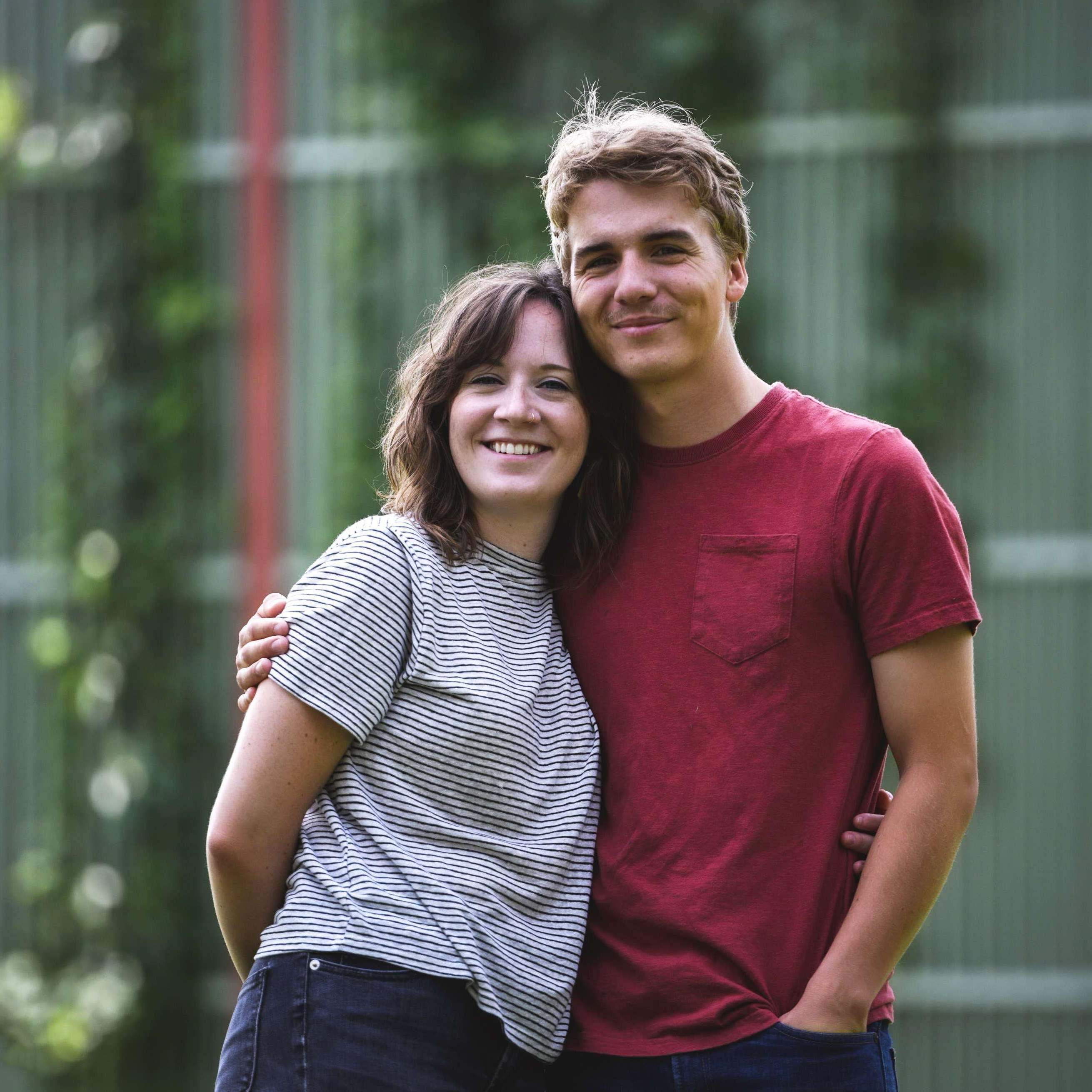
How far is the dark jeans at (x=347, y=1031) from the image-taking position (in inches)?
74.7

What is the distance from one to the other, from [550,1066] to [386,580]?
709mm

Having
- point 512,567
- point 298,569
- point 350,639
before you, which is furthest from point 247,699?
point 298,569

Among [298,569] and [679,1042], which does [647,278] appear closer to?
[679,1042]

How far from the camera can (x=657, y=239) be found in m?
2.25

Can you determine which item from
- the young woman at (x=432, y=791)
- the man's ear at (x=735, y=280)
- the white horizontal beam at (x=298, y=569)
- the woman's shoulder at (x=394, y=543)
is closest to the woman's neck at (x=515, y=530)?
the young woman at (x=432, y=791)

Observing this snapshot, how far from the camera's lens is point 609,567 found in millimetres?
2275

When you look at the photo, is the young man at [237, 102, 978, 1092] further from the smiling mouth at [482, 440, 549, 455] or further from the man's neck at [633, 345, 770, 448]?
the smiling mouth at [482, 440, 549, 455]

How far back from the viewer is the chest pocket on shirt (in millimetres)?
2100

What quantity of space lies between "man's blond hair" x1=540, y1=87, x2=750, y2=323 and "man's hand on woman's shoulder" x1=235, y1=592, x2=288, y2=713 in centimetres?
70

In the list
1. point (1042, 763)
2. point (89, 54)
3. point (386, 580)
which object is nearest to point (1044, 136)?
point (1042, 763)

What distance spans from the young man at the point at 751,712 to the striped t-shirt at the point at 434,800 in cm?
9

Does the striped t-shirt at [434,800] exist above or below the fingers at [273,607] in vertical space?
below

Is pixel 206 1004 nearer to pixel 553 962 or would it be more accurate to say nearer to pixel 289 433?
pixel 289 433

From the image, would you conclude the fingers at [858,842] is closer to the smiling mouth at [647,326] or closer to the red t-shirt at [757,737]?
the red t-shirt at [757,737]
